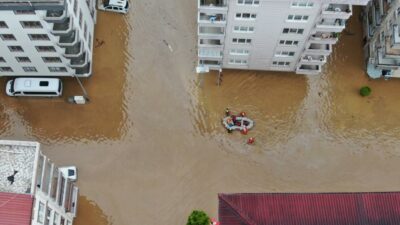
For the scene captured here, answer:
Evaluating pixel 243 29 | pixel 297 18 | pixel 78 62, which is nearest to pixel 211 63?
pixel 243 29

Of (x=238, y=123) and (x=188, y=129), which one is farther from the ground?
(x=238, y=123)

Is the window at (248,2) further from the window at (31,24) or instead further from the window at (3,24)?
the window at (3,24)

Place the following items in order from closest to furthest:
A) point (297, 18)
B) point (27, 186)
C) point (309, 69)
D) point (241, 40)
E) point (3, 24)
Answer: point (27, 186), point (3, 24), point (297, 18), point (241, 40), point (309, 69)

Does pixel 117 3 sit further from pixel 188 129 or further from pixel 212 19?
pixel 188 129

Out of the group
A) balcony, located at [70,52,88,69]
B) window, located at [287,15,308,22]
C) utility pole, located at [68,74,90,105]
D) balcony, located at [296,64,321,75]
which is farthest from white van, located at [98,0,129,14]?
window, located at [287,15,308,22]

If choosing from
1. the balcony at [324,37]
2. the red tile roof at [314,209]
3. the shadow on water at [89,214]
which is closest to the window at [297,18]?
the balcony at [324,37]

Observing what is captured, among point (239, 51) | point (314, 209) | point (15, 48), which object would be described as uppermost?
point (239, 51)

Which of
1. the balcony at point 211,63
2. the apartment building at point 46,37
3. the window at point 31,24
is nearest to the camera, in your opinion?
the apartment building at point 46,37
